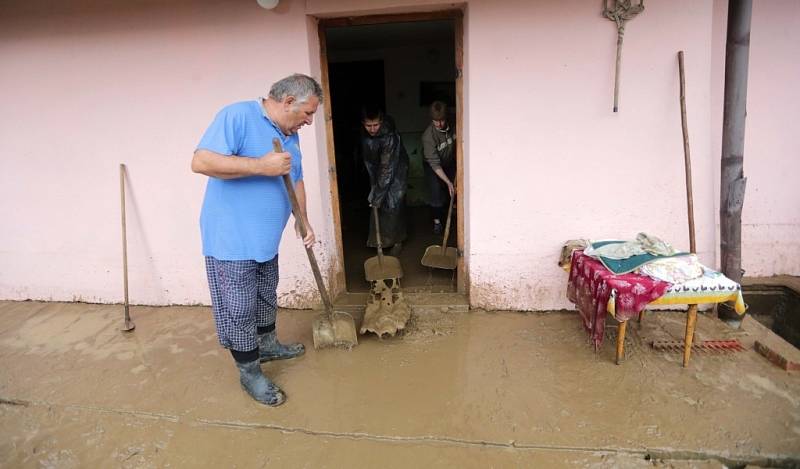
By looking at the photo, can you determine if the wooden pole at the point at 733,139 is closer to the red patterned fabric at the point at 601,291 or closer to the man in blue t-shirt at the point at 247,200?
the red patterned fabric at the point at 601,291

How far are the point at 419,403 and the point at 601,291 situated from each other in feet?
4.09

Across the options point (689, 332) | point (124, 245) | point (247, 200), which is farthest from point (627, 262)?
point (124, 245)

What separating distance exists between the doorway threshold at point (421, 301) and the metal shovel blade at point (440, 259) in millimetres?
410

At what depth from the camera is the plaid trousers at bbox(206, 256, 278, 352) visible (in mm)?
2424

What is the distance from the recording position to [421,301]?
3.69 meters

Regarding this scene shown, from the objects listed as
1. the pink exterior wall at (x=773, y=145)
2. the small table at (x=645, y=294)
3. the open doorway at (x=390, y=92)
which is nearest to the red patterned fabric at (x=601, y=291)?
the small table at (x=645, y=294)

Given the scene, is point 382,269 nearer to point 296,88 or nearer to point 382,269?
point 382,269

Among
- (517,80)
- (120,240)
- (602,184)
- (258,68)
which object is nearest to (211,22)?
(258,68)

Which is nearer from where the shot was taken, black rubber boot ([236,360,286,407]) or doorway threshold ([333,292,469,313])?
black rubber boot ([236,360,286,407])

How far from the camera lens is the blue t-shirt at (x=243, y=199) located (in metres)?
2.24

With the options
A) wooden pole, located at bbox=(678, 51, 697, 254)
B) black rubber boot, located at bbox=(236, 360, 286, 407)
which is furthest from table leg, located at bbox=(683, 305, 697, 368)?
black rubber boot, located at bbox=(236, 360, 286, 407)

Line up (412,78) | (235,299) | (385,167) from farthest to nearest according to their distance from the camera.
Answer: (412,78) < (385,167) < (235,299)

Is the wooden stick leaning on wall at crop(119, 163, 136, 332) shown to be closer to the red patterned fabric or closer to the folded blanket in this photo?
the red patterned fabric

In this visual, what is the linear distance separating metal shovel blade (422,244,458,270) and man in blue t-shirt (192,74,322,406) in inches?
69.4
